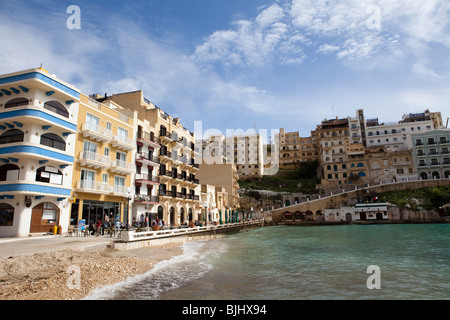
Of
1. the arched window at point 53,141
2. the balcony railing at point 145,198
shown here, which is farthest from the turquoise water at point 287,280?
the balcony railing at point 145,198

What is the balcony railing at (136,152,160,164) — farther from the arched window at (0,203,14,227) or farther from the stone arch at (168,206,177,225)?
the arched window at (0,203,14,227)

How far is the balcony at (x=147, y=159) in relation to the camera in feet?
112

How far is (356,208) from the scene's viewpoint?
6456 cm

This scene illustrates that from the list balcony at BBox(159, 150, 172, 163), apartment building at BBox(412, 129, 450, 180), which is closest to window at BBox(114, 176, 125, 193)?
balcony at BBox(159, 150, 172, 163)

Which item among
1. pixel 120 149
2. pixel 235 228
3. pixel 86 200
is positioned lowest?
pixel 235 228

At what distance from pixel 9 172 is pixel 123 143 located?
424 inches

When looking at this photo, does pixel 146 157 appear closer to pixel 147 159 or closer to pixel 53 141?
pixel 147 159

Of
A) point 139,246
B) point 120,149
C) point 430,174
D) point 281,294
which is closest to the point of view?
point 281,294

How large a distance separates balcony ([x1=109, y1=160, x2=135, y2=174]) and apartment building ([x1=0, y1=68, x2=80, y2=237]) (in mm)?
5089

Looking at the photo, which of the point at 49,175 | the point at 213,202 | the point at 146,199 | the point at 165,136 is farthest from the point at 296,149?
the point at 49,175

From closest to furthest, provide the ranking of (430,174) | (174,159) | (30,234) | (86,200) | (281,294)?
(281,294) < (30,234) < (86,200) < (174,159) < (430,174)

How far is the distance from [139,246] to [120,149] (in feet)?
50.5
